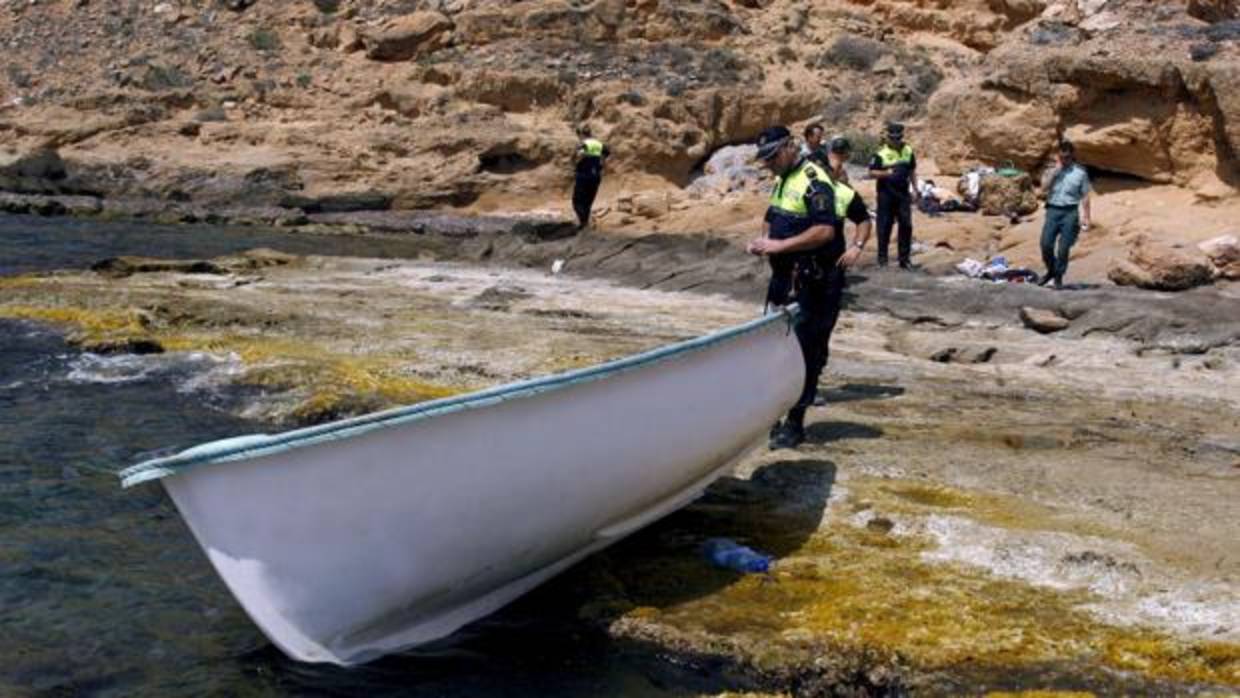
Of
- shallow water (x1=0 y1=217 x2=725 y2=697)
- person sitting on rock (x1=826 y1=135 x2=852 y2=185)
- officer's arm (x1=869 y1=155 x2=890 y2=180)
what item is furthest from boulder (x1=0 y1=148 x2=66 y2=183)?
person sitting on rock (x1=826 y1=135 x2=852 y2=185)

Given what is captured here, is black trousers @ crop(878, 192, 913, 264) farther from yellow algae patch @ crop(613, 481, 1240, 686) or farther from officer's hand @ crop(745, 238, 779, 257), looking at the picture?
yellow algae patch @ crop(613, 481, 1240, 686)

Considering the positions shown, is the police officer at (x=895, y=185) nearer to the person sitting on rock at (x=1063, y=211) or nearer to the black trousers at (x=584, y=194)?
the person sitting on rock at (x=1063, y=211)

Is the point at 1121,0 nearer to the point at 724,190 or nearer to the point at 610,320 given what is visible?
the point at 724,190

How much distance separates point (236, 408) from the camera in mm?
9195

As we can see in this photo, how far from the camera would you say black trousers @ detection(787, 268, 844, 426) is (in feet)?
24.6

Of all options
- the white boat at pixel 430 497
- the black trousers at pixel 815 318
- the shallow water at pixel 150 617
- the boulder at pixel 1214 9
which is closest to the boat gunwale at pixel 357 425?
the white boat at pixel 430 497

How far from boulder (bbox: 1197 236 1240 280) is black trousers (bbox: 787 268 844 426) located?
670 centimetres

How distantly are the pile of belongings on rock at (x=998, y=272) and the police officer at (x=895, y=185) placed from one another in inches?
24.5

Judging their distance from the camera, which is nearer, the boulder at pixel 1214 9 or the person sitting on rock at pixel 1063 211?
the person sitting on rock at pixel 1063 211

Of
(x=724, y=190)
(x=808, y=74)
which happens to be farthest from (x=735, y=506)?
(x=808, y=74)

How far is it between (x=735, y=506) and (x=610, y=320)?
6.43 m

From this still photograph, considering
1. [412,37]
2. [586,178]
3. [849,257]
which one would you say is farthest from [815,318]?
[412,37]

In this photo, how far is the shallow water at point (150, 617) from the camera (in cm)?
492

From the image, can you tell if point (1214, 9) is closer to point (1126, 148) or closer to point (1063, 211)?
point (1126, 148)
